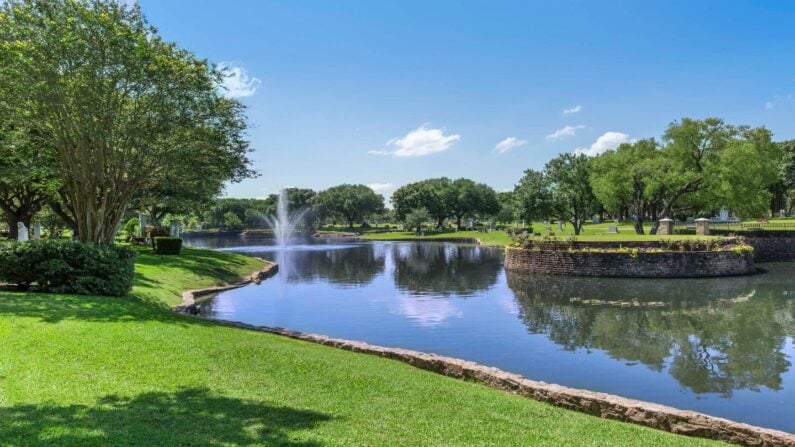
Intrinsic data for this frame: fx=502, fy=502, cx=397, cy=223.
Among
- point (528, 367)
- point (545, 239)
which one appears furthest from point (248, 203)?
point (528, 367)

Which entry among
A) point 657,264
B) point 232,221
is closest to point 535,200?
point 657,264

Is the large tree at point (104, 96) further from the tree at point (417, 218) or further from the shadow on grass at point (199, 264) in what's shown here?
the tree at point (417, 218)

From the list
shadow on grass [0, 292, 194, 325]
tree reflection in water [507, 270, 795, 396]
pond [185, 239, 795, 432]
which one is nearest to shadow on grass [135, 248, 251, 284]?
pond [185, 239, 795, 432]

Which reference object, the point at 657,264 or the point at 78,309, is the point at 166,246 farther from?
the point at 657,264

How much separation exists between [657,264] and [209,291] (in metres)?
24.3

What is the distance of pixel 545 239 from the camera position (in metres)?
33.0

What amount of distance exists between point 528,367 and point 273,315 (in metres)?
9.81

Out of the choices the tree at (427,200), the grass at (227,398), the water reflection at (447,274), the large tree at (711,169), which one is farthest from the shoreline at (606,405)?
the tree at (427,200)

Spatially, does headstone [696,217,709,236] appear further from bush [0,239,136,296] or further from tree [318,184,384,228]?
tree [318,184,384,228]

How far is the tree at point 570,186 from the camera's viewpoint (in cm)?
5394

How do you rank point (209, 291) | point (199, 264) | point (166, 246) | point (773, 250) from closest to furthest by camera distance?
point (209, 291), point (199, 264), point (166, 246), point (773, 250)

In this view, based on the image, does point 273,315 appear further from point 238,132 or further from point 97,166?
point 238,132

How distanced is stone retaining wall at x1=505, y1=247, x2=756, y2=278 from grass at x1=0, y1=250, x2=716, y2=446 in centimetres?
2289

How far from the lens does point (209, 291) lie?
76.1 feet
